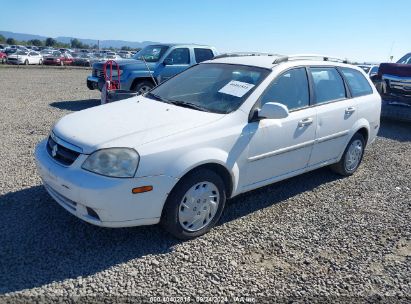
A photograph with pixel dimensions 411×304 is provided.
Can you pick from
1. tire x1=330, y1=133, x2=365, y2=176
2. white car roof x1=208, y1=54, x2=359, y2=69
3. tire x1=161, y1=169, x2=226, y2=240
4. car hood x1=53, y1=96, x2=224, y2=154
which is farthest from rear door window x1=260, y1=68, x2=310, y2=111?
tire x1=330, y1=133, x2=365, y2=176

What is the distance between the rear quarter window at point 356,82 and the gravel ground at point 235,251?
1396 mm

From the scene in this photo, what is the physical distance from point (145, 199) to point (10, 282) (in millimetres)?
1166

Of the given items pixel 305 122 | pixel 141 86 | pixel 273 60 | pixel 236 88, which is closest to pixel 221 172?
pixel 236 88

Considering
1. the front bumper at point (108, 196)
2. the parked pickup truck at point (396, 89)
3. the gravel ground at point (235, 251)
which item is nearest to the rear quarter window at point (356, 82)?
the gravel ground at point (235, 251)

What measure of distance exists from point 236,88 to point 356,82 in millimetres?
2349

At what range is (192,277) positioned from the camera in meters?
2.88

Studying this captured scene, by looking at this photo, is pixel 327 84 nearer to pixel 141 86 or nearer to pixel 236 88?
pixel 236 88

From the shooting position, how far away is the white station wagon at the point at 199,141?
115 inches

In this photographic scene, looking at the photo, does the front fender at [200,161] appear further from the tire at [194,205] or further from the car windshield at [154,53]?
the car windshield at [154,53]

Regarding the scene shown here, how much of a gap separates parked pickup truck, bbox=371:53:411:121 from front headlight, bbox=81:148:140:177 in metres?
8.12

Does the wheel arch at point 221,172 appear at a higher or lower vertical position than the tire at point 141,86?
lower

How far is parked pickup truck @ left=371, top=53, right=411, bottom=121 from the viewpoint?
891 centimetres

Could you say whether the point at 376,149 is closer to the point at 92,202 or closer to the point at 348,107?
the point at 348,107

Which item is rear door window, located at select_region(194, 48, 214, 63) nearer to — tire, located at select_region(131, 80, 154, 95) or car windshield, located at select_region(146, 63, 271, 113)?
tire, located at select_region(131, 80, 154, 95)
